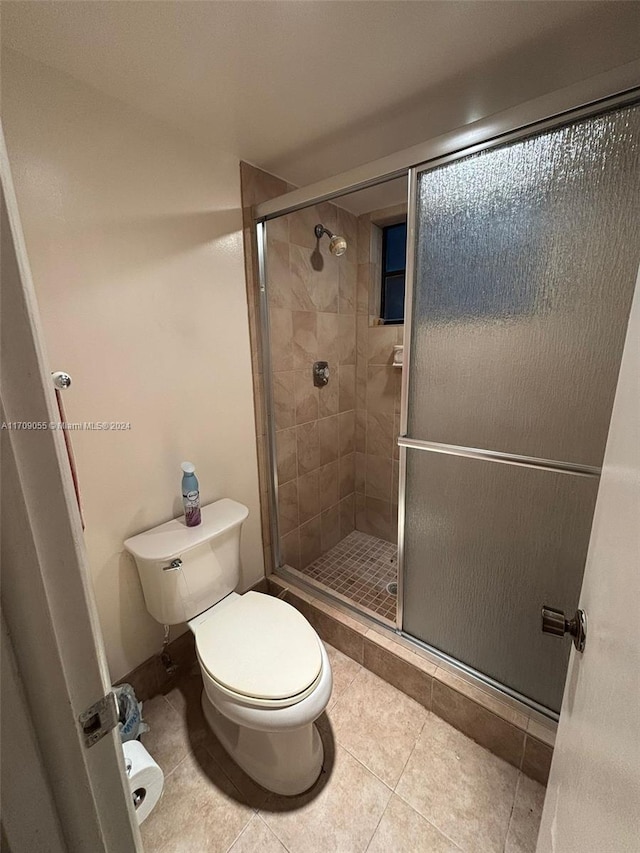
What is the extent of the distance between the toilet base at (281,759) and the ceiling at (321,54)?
1927 mm

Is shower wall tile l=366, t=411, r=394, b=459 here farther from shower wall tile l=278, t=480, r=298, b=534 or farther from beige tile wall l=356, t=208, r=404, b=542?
shower wall tile l=278, t=480, r=298, b=534

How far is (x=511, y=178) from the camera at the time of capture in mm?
931

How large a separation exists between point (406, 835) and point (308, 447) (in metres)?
1.51

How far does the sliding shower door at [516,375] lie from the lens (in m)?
0.85

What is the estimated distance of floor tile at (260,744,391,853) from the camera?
97 centimetres

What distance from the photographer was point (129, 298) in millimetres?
1164

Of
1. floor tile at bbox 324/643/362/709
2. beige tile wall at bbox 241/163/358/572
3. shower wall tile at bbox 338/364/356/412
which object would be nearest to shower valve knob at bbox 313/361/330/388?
beige tile wall at bbox 241/163/358/572

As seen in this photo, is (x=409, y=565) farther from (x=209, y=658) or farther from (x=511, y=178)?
(x=511, y=178)

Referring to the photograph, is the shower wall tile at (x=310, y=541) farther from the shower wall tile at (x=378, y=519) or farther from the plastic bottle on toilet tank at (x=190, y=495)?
the plastic bottle on toilet tank at (x=190, y=495)

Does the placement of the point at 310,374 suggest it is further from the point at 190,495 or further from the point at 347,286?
the point at 190,495

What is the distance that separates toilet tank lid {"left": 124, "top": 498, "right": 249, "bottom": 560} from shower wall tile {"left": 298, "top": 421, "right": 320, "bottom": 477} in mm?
586

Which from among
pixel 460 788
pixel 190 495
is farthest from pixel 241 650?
pixel 460 788

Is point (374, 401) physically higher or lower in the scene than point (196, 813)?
higher

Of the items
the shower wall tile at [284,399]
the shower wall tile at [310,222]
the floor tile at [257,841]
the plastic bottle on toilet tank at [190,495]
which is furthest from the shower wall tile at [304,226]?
the floor tile at [257,841]
